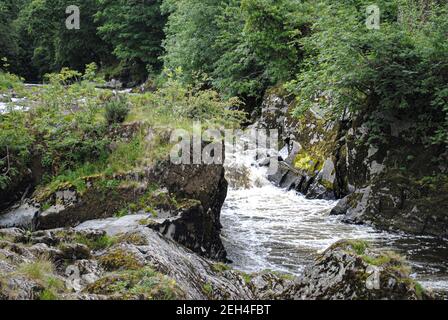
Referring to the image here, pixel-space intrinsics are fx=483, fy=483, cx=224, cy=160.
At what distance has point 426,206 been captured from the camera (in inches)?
435

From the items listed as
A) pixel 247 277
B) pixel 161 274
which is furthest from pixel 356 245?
pixel 161 274

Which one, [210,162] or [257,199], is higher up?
[210,162]

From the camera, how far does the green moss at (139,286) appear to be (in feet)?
16.6

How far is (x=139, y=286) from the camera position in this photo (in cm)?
521

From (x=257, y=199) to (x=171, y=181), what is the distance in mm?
5095

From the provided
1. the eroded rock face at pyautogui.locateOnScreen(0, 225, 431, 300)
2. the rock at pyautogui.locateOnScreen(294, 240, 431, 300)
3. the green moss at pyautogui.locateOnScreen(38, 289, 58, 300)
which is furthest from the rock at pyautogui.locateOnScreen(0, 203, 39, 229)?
the rock at pyautogui.locateOnScreen(294, 240, 431, 300)

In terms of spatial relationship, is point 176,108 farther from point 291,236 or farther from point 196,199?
point 291,236

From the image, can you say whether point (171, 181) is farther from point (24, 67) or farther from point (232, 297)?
point (24, 67)

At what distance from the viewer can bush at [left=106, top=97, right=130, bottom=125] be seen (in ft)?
34.8

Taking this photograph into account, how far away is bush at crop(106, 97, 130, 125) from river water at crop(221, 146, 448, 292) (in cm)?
347

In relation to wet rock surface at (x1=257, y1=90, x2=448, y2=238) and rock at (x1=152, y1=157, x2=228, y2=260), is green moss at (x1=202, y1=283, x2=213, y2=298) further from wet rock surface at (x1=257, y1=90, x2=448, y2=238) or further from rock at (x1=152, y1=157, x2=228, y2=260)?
wet rock surface at (x1=257, y1=90, x2=448, y2=238)

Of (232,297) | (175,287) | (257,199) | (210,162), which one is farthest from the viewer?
(257,199)

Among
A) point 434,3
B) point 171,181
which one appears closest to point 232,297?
point 171,181

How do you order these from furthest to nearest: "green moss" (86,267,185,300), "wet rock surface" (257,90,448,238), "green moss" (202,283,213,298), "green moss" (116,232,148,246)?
A: "wet rock surface" (257,90,448,238) < "green moss" (116,232,148,246) < "green moss" (202,283,213,298) < "green moss" (86,267,185,300)
